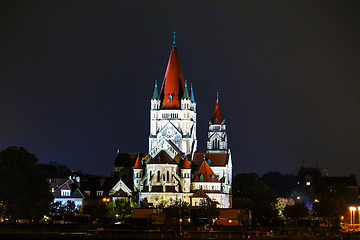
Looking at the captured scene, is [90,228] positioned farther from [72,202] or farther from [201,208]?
[72,202]

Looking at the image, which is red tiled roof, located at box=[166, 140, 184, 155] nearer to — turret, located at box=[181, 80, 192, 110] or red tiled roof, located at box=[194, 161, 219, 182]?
red tiled roof, located at box=[194, 161, 219, 182]

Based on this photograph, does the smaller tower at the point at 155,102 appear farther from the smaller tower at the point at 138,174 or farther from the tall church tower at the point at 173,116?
the smaller tower at the point at 138,174

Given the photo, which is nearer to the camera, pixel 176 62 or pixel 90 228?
pixel 90 228

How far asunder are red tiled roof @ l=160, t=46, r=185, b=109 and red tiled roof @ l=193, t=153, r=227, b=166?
1218 cm

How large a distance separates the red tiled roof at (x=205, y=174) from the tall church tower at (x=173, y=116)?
20.6ft

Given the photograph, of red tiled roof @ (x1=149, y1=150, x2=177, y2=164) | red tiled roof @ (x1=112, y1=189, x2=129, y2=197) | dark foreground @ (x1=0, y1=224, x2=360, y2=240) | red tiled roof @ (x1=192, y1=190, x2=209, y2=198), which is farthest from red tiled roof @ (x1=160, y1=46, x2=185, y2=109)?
dark foreground @ (x1=0, y1=224, x2=360, y2=240)

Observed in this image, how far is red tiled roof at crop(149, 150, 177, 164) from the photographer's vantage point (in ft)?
556

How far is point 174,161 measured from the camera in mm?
170750

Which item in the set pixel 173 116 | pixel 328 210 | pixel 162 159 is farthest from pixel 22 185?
pixel 328 210

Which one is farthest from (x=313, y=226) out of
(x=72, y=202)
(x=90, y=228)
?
(x=72, y=202)

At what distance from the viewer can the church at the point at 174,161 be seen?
169 metres

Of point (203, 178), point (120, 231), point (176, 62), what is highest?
point (176, 62)

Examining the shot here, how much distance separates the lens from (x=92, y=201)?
186m

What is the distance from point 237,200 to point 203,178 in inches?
745
